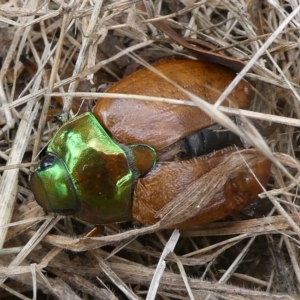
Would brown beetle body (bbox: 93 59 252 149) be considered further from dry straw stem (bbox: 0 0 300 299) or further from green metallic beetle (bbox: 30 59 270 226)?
dry straw stem (bbox: 0 0 300 299)

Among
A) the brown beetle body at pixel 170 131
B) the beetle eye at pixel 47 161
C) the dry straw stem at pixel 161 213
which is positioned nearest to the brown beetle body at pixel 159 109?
the brown beetle body at pixel 170 131

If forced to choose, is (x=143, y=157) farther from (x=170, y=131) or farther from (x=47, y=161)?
(x=47, y=161)

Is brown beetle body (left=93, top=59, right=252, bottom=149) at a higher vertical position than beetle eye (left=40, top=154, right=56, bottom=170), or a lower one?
higher

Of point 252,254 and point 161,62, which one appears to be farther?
point 252,254

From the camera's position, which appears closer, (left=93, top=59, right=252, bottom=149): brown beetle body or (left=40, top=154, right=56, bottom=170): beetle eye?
(left=93, top=59, right=252, bottom=149): brown beetle body

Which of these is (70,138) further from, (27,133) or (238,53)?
(238,53)

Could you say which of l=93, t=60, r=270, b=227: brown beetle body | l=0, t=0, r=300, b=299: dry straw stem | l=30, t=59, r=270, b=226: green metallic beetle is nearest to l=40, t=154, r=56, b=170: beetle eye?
l=30, t=59, r=270, b=226: green metallic beetle

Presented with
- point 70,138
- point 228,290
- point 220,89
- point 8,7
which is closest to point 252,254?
point 228,290

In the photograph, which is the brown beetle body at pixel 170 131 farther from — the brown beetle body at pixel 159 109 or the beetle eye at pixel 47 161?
the beetle eye at pixel 47 161
